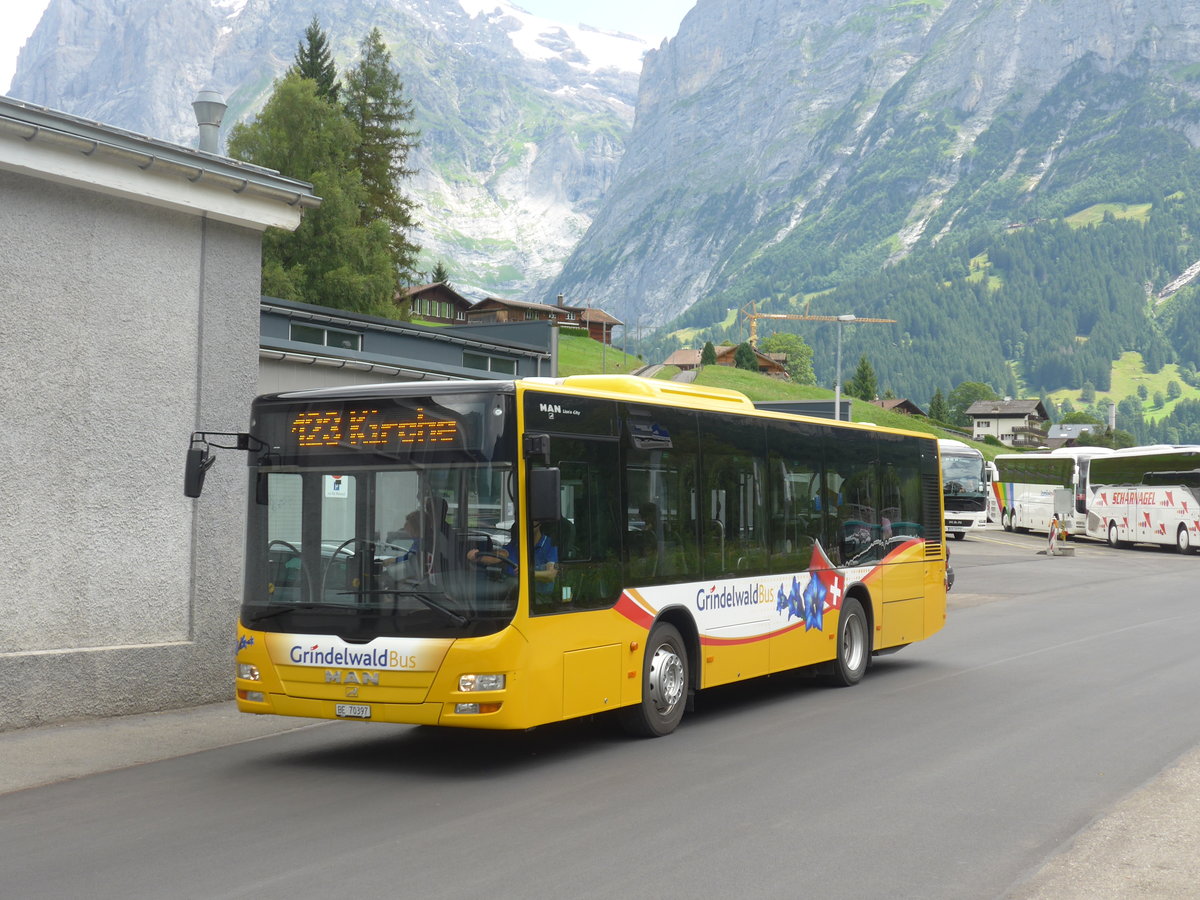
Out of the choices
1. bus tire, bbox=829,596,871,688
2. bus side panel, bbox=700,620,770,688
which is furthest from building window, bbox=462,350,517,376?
bus side panel, bbox=700,620,770,688

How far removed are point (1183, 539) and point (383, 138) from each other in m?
39.7

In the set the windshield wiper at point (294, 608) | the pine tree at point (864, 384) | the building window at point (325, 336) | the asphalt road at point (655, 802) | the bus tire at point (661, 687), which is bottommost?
the asphalt road at point (655, 802)

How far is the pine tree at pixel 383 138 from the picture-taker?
62.7 m

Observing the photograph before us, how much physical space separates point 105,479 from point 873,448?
789cm

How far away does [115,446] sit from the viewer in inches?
466

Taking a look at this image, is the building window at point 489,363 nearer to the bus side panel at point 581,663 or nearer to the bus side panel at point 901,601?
the bus side panel at point 901,601

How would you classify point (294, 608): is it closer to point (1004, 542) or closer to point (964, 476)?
point (1004, 542)

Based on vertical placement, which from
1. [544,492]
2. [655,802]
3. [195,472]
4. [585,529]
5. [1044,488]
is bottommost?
[655,802]

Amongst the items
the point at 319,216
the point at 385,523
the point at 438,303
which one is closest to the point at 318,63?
the point at 319,216

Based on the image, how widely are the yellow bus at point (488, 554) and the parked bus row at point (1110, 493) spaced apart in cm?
3724

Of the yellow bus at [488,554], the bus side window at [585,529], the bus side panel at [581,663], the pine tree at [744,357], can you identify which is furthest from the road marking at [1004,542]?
the pine tree at [744,357]

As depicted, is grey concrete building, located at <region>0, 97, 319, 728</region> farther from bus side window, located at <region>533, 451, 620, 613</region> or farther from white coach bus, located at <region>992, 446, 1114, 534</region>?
white coach bus, located at <region>992, 446, 1114, 534</region>

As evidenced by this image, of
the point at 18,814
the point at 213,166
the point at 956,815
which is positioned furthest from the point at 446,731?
the point at 213,166

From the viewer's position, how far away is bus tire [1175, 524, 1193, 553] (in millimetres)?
46062
